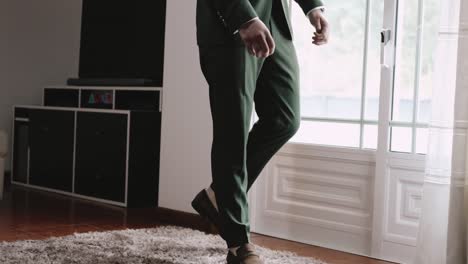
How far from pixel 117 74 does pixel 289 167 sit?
7.08 ft

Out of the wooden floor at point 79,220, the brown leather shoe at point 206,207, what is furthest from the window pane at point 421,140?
the brown leather shoe at point 206,207

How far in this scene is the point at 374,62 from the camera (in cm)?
301

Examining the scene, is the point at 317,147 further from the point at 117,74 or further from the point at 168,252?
the point at 117,74

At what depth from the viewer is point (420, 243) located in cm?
245

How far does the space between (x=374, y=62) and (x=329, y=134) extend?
0.40 meters

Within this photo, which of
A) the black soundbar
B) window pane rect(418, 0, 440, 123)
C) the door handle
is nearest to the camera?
window pane rect(418, 0, 440, 123)

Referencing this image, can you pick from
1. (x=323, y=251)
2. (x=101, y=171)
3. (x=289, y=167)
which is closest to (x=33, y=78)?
(x=101, y=171)

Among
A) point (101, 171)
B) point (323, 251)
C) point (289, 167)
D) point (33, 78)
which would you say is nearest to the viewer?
point (323, 251)

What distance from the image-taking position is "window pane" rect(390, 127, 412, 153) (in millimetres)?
2848

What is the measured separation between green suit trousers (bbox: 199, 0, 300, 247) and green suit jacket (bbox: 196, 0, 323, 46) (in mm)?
26

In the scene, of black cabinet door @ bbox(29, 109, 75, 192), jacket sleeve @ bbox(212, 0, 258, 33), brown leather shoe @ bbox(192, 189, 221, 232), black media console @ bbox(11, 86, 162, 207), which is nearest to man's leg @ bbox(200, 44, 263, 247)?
jacket sleeve @ bbox(212, 0, 258, 33)

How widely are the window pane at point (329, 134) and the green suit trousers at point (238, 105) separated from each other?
2.84 feet

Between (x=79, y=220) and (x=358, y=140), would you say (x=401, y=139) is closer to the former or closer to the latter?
(x=358, y=140)

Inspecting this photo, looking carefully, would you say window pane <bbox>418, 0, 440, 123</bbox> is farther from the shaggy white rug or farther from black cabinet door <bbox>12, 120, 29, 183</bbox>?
black cabinet door <bbox>12, 120, 29, 183</bbox>
